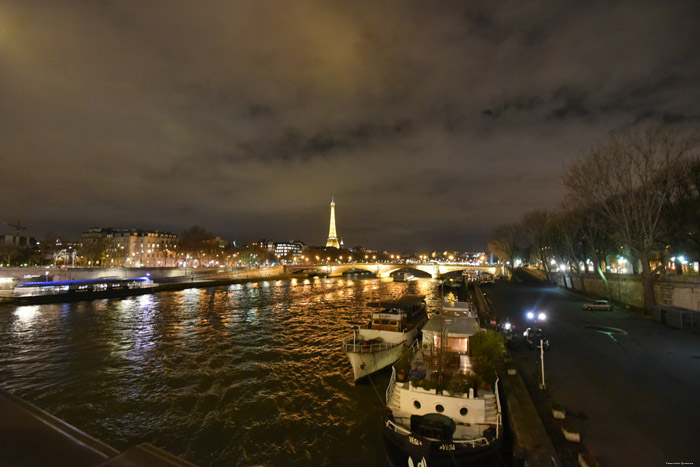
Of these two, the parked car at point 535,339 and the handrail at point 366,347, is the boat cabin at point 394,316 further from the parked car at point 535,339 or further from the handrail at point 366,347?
the parked car at point 535,339

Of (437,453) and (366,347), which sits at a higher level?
(366,347)

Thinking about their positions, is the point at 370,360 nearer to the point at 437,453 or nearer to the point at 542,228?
the point at 437,453

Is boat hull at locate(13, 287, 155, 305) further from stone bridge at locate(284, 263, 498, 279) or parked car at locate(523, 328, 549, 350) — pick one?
parked car at locate(523, 328, 549, 350)

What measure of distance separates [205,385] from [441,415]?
12470 mm

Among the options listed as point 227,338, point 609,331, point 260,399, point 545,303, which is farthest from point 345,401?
point 545,303

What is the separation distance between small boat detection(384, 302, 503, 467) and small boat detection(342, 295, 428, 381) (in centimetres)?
450

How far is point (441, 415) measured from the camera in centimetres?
1118

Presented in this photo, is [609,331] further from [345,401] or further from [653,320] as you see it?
[345,401]

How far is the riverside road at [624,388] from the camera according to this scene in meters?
9.95

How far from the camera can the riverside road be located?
995 cm

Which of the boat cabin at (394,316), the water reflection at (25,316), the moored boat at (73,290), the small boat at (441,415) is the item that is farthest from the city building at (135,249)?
the small boat at (441,415)

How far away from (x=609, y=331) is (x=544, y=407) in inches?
659

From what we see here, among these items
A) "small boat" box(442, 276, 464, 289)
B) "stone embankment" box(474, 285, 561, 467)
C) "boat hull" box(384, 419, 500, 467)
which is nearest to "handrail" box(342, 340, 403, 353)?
"stone embankment" box(474, 285, 561, 467)

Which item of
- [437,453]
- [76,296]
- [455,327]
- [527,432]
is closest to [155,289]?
[76,296]
